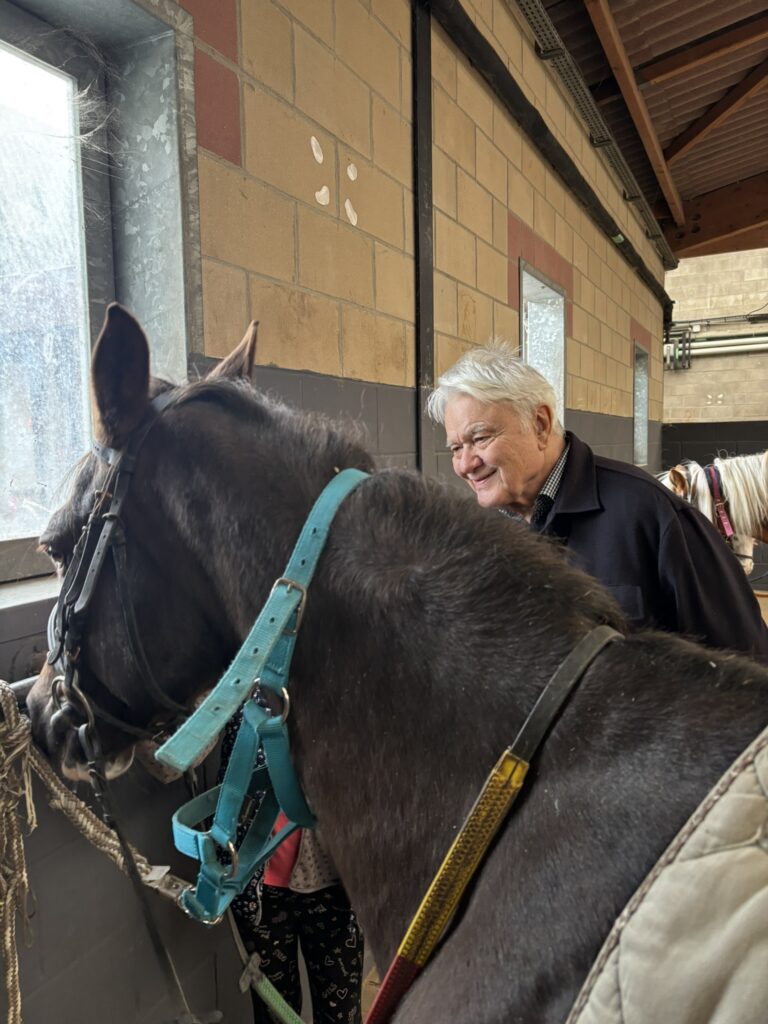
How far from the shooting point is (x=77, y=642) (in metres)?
0.91

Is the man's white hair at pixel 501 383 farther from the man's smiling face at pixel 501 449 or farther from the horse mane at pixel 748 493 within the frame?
the horse mane at pixel 748 493

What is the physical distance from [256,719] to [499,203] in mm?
3381

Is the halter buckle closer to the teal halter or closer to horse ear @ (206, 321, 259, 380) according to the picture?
the teal halter

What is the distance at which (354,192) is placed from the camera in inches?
86.3

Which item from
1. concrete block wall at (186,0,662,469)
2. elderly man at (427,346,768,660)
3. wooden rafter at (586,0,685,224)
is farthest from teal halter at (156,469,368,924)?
wooden rafter at (586,0,685,224)

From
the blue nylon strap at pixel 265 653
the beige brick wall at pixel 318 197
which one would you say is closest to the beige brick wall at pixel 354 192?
the beige brick wall at pixel 318 197

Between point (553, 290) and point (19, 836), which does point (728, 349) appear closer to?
point (553, 290)

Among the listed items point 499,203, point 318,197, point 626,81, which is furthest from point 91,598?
point 626,81

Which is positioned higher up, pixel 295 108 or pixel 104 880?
pixel 295 108

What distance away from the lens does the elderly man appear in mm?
1348

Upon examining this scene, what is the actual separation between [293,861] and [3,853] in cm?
59

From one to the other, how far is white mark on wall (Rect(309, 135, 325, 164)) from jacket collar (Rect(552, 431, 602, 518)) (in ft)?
4.08

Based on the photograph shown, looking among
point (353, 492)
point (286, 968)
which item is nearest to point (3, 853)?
point (286, 968)

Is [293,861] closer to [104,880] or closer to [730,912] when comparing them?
[104,880]
